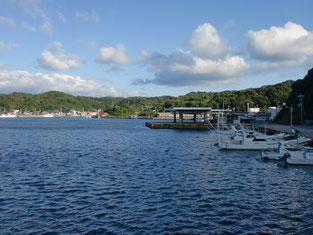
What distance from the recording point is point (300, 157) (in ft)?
118

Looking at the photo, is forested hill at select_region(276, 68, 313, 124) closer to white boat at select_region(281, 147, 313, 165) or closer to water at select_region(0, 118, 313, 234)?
white boat at select_region(281, 147, 313, 165)

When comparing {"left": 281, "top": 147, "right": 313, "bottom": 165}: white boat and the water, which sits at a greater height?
{"left": 281, "top": 147, "right": 313, "bottom": 165}: white boat

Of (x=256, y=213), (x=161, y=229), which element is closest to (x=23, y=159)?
(x=161, y=229)

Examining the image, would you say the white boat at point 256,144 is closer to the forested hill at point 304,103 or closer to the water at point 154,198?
the water at point 154,198

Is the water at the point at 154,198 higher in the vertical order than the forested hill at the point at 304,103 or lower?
lower

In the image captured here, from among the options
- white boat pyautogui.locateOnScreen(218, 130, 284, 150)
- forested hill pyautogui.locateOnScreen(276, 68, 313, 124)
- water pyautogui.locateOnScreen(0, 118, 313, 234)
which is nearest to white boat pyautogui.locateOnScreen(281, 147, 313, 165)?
water pyautogui.locateOnScreen(0, 118, 313, 234)

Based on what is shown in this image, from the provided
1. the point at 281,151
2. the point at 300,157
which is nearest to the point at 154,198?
the point at 300,157

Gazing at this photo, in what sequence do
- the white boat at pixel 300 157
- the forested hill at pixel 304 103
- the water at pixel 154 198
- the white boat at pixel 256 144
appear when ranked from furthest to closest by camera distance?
the forested hill at pixel 304 103, the white boat at pixel 256 144, the white boat at pixel 300 157, the water at pixel 154 198

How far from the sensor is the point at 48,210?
1944cm

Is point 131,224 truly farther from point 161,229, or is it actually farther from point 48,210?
point 48,210

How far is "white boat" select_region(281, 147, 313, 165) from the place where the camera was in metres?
35.8

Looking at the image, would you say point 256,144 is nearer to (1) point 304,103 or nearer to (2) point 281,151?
(2) point 281,151

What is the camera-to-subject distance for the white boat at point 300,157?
35812 millimetres

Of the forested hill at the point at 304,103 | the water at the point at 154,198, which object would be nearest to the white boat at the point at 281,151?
the water at the point at 154,198
